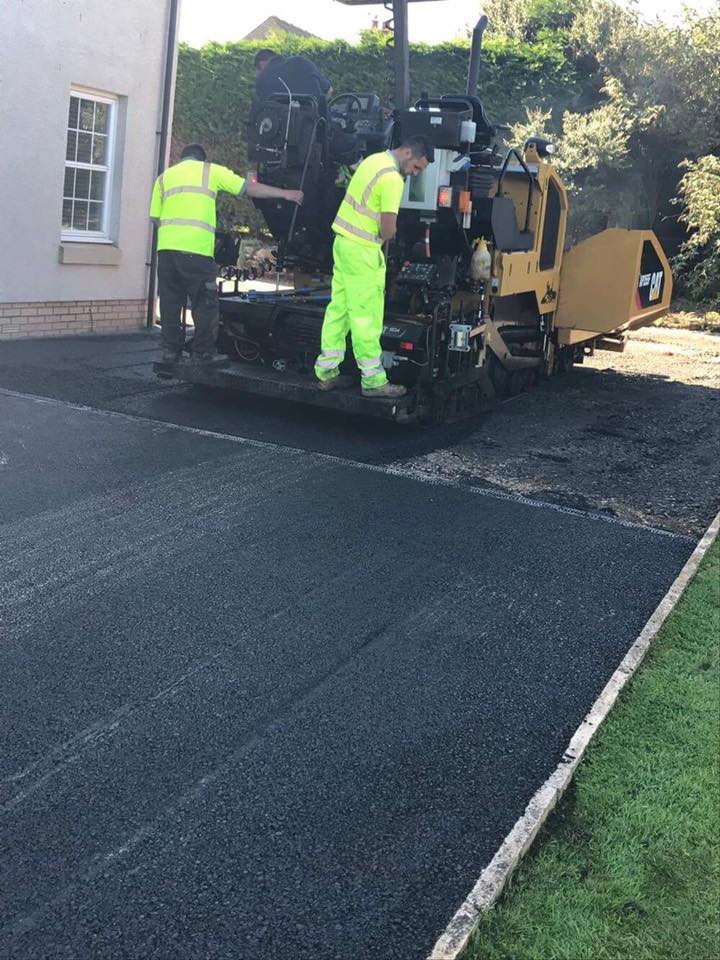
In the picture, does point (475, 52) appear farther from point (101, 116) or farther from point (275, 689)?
point (275, 689)

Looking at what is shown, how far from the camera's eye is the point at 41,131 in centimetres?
1089

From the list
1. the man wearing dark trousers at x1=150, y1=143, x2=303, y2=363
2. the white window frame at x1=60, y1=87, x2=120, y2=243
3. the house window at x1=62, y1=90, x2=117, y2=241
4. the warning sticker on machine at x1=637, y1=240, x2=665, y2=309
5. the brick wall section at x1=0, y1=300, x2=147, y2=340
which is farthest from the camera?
the white window frame at x1=60, y1=87, x2=120, y2=243

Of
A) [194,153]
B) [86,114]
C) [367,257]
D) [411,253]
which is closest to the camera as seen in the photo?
[367,257]

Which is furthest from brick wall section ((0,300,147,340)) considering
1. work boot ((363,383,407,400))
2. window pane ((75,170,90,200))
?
work boot ((363,383,407,400))

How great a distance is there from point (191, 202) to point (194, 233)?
238 millimetres

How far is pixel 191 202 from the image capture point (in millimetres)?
8375

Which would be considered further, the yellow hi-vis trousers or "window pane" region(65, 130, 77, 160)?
"window pane" region(65, 130, 77, 160)

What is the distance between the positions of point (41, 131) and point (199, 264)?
360 cm

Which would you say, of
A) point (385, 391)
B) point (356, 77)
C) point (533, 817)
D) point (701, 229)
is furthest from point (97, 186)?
point (533, 817)

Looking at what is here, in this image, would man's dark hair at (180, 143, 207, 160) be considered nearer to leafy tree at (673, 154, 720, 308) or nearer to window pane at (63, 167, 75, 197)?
window pane at (63, 167, 75, 197)

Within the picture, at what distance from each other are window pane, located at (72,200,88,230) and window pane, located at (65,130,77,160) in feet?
1.66

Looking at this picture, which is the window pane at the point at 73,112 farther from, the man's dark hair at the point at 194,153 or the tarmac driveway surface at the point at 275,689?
the tarmac driveway surface at the point at 275,689

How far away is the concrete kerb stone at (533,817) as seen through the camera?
262 cm

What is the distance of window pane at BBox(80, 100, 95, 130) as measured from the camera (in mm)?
11617
